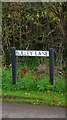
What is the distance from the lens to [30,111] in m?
5.23

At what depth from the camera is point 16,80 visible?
21.8 ft

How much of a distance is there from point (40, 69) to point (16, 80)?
746 millimetres

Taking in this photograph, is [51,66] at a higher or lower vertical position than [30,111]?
higher

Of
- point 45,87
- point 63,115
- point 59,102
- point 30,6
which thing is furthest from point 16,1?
point 63,115

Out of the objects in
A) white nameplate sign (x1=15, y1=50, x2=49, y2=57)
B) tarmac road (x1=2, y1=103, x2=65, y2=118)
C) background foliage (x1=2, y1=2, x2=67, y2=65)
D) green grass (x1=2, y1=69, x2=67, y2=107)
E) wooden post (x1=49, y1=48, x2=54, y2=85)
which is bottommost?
tarmac road (x1=2, y1=103, x2=65, y2=118)

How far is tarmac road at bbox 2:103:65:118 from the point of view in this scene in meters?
5.03

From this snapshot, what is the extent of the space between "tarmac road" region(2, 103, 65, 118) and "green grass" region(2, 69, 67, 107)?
7.4 inches

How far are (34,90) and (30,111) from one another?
3.62ft

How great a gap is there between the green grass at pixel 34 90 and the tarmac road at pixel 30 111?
0.19 metres

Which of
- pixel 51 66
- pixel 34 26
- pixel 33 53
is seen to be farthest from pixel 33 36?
pixel 51 66

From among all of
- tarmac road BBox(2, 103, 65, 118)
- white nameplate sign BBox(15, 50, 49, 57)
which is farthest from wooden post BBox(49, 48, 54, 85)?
tarmac road BBox(2, 103, 65, 118)

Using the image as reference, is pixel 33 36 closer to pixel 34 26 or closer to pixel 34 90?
pixel 34 26

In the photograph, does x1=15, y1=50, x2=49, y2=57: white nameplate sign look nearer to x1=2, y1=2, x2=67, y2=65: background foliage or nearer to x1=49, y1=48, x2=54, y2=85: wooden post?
x1=49, y1=48, x2=54, y2=85: wooden post

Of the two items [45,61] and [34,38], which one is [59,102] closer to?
[45,61]
